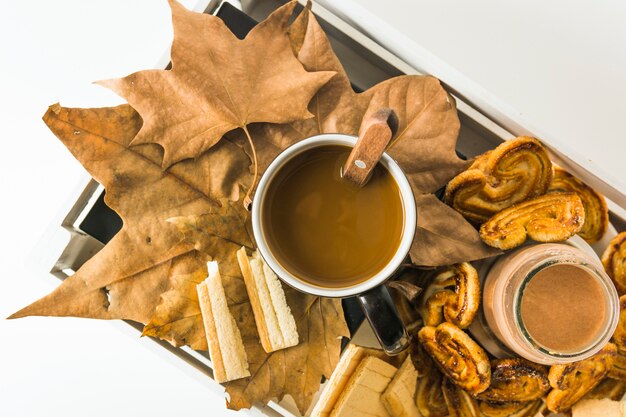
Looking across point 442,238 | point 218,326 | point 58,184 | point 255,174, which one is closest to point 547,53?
point 442,238

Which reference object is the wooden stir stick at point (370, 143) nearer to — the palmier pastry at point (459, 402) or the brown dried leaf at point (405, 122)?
the brown dried leaf at point (405, 122)

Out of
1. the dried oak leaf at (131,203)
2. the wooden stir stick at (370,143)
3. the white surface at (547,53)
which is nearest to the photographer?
the wooden stir stick at (370,143)

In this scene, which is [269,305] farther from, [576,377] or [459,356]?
[576,377]

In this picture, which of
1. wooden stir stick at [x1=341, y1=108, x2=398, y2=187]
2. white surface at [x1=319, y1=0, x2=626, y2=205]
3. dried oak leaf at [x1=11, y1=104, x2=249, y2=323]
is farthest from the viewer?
white surface at [x1=319, y1=0, x2=626, y2=205]

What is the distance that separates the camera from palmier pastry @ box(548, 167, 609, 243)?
2.13 feet

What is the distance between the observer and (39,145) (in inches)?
36.4

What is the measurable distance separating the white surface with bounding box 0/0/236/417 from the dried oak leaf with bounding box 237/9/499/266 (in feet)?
1.27

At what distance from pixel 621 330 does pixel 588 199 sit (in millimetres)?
160

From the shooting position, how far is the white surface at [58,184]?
91cm

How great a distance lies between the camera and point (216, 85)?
0.62m

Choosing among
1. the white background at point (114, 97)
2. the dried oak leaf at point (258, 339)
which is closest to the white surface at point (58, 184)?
the white background at point (114, 97)

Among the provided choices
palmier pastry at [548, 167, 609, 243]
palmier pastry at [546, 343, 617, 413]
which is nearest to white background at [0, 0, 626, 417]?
palmier pastry at [548, 167, 609, 243]

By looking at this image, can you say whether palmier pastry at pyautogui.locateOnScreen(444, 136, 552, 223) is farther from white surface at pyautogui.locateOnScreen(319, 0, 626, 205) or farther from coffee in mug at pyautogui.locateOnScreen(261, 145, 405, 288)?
white surface at pyautogui.locateOnScreen(319, 0, 626, 205)

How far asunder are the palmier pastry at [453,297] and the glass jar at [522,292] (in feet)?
0.10
